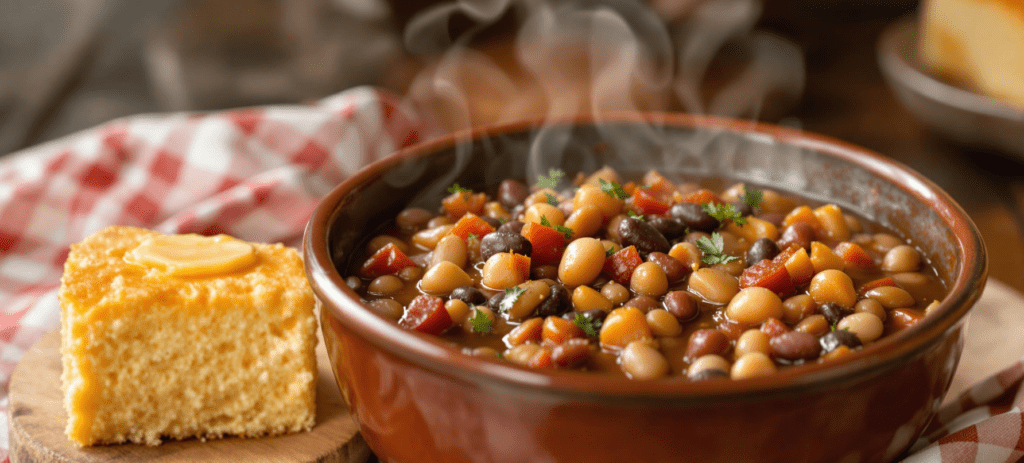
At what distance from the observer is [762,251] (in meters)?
2.15

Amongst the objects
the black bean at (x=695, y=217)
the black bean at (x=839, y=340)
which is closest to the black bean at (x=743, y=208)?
the black bean at (x=695, y=217)

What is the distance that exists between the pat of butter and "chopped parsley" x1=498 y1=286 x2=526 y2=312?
67 cm

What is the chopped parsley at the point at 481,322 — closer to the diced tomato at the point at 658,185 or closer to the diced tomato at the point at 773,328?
the diced tomato at the point at 773,328

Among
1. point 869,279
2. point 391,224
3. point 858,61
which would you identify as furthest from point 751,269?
point 858,61

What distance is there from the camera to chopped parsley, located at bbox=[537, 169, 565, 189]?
2645mm

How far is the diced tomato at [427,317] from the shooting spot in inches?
73.0

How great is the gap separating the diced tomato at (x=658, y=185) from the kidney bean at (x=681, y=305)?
0.61m

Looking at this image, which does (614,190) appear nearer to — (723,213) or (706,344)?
(723,213)

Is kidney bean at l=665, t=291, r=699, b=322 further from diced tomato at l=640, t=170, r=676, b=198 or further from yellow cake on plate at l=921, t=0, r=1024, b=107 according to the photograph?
yellow cake on plate at l=921, t=0, r=1024, b=107

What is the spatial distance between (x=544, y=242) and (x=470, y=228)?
0.23 m

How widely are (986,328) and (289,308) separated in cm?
203

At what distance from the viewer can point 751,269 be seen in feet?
6.88

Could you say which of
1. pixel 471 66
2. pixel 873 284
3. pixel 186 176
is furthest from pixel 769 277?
pixel 471 66

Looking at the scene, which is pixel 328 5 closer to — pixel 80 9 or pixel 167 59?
pixel 167 59
